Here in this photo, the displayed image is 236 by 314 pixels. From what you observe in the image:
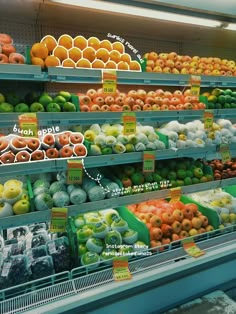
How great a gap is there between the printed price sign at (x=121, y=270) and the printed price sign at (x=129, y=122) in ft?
2.55

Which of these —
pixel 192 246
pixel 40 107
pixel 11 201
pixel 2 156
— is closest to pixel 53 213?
pixel 11 201

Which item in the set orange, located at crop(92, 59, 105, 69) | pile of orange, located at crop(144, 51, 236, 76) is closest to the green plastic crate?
pile of orange, located at crop(144, 51, 236, 76)

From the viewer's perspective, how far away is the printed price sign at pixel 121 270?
1555 mm

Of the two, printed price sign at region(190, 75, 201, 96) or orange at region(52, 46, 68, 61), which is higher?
orange at region(52, 46, 68, 61)

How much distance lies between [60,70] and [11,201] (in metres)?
0.73

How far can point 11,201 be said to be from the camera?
4.75 ft

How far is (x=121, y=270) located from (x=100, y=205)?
0.39 meters

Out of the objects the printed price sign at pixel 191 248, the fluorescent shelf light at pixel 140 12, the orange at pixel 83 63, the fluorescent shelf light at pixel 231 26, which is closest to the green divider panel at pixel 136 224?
the printed price sign at pixel 191 248

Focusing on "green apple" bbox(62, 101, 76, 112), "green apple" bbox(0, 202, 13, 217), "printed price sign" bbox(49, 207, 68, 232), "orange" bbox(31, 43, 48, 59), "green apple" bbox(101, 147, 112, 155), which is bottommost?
"printed price sign" bbox(49, 207, 68, 232)

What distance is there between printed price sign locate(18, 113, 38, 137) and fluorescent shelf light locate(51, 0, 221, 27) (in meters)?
0.66

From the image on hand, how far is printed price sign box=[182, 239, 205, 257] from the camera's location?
1.78 meters

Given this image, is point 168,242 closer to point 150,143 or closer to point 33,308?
point 150,143

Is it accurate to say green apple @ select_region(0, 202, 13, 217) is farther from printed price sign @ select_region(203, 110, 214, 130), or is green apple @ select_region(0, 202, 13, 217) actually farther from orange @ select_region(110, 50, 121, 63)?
printed price sign @ select_region(203, 110, 214, 130)

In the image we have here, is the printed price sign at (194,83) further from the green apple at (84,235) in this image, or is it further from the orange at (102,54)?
A: the green apple at (84,235)
